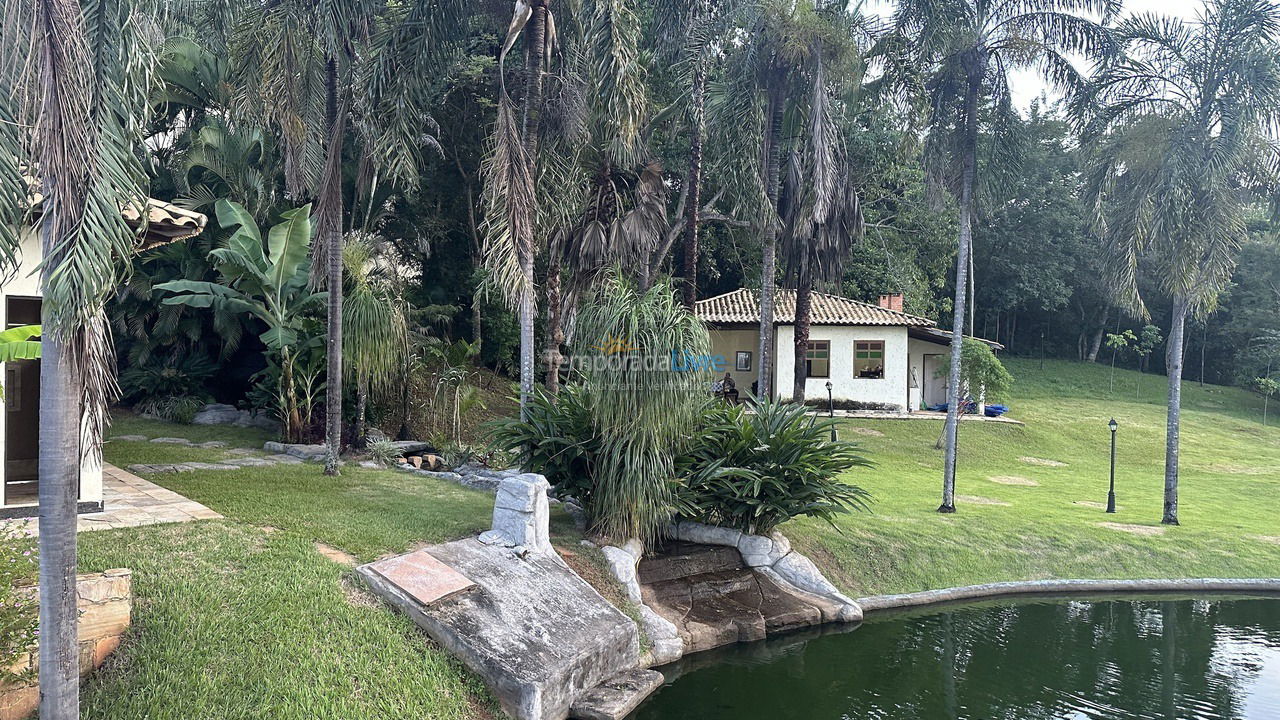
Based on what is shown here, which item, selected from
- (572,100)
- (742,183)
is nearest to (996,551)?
(742,183)

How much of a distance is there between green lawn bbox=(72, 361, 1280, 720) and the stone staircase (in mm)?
881

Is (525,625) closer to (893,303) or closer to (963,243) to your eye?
(963,243)

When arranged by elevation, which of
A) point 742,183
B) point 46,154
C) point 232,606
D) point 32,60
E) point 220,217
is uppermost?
point 742,183

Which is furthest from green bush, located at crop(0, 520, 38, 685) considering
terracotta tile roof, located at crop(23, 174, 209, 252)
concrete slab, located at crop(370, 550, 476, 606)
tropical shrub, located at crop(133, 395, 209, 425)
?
tropical shrub, located at crop(133, 395, 209, 425)

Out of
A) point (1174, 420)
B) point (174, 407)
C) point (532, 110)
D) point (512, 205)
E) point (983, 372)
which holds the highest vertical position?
point (532, 110)

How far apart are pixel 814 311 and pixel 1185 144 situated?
13.6 meters

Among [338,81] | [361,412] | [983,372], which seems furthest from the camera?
[983,372]

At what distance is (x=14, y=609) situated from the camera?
4.82 metres

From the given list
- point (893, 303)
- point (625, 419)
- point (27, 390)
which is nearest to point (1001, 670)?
point (625, 419)

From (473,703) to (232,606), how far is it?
2.00 meters

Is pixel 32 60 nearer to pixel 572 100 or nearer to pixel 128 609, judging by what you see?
pixel 128 609

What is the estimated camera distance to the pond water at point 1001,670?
7.56 metres

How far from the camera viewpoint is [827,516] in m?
10.1

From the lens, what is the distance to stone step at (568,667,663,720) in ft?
22.6
